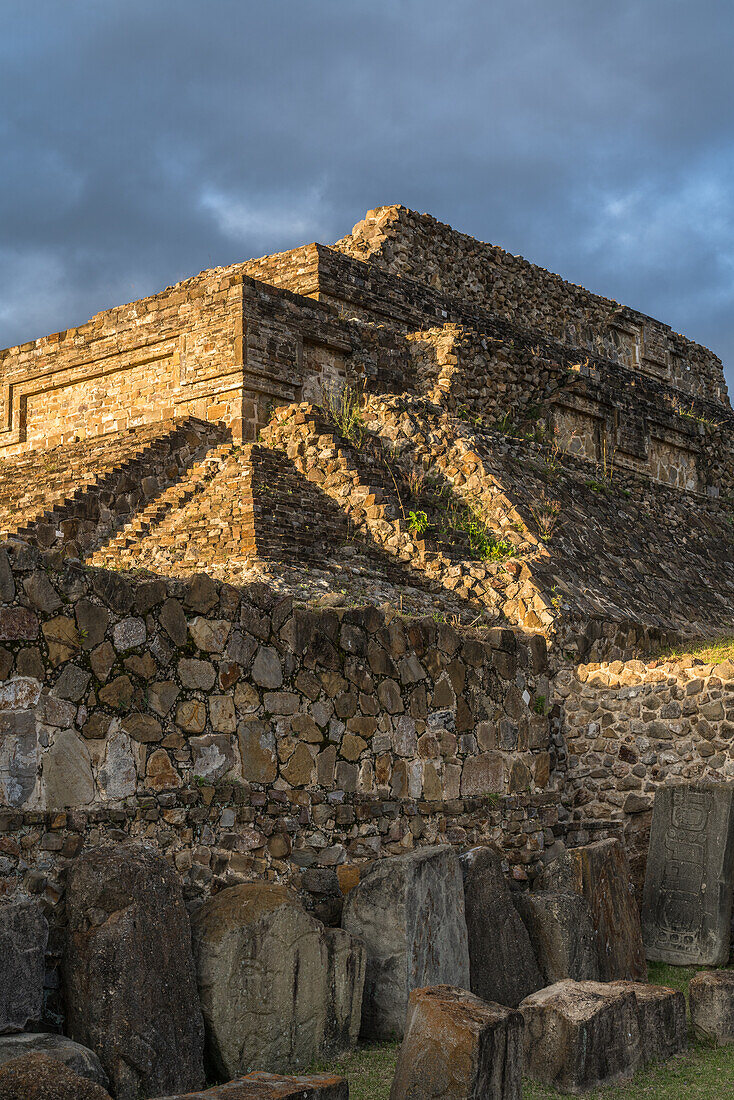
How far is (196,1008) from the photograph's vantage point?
5.65 m

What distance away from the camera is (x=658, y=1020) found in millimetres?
6469

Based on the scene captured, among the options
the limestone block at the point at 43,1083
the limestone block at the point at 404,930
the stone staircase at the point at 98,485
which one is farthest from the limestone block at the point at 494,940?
the stone staircase at the point at 98,485

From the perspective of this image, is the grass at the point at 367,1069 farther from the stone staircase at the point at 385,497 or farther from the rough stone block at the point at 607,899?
the stone staircase at the point at 385,497

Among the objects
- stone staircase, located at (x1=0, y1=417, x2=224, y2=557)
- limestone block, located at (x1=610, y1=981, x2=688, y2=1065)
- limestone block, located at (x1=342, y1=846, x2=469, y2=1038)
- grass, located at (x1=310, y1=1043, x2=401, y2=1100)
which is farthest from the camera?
stone staircase, located at (x1=0, y1=417, x2=224, y2=557)

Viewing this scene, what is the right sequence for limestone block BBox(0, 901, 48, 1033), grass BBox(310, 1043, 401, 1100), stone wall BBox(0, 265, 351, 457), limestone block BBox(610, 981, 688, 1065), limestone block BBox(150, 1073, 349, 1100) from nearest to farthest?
limestone block BBox(150, 1073, 349, 1100) < limestone block BBox(0, 901, 48, 1033) < grass BBox(310, 1043, 401, 1100) < limestone block BBox(610, 981, 688, 1065) < stone wall BBox(0, 265, 351, 457)

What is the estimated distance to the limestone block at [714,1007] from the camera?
264 inches

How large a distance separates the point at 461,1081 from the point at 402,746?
346 centimetres

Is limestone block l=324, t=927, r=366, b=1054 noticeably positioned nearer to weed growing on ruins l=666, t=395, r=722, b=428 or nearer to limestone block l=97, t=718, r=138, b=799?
limestone block l=97, t=718, r=138, b=799

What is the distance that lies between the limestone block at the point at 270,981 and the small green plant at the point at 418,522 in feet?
20.5

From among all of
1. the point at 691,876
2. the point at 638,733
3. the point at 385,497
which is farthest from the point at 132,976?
the point at 385,497

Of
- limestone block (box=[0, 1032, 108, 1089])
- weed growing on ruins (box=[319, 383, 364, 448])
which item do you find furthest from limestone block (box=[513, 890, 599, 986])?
weed growing on ruins (box=[319, 383, 364, 448])

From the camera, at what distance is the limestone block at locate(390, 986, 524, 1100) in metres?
5.02

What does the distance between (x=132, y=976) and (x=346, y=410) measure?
9774mm

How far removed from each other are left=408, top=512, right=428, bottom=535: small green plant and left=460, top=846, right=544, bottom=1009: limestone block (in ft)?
17.0
